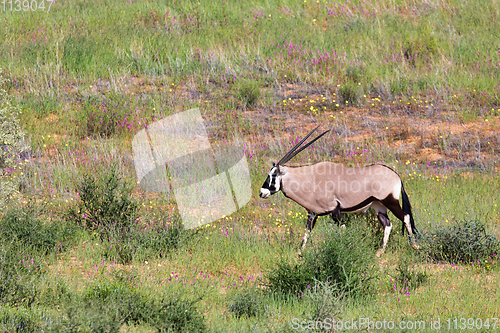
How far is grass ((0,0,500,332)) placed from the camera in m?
6.33

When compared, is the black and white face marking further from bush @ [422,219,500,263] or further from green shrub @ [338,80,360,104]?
green shrub @ [338,80,360,104]

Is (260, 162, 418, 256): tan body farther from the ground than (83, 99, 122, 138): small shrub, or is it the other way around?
(260, 162, 418, 256): tan body

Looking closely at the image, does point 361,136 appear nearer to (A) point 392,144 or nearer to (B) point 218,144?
(A) point 392,144

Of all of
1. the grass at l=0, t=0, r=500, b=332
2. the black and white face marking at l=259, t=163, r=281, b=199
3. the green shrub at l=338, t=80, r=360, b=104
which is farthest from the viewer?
the green shrub at l=338, t=80, r=360, b=104

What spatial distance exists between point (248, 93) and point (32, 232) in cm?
796

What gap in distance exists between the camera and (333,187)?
7668mm

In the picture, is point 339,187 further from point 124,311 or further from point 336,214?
point 124,311

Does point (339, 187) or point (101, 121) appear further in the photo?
point (101, 121)

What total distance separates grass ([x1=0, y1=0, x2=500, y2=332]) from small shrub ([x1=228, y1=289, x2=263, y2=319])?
2cm

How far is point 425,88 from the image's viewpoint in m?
15.2

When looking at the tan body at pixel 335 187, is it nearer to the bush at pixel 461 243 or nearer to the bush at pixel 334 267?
the bush at pixel 461 243

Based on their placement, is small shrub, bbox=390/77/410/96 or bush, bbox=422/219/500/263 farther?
small shrub, bbox=390/77/410/96
